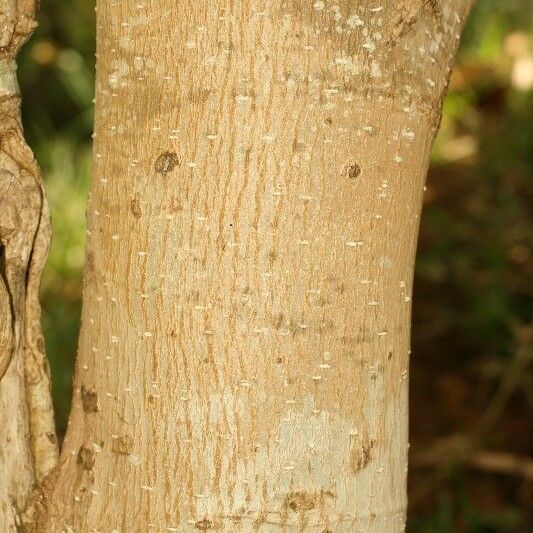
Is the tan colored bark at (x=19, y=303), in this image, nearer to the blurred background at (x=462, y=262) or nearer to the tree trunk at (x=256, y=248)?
the tree trunk at (x=256, y=248)

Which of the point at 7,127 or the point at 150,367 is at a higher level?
the point at 7,127

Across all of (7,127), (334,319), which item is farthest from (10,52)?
(334,319)

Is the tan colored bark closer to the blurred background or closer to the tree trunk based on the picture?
the tree trunk

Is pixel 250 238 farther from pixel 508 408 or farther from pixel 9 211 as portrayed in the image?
pixel 508 408

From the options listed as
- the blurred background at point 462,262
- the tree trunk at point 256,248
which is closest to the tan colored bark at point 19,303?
the tree trunk at point 256,248

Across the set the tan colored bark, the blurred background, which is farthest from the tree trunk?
the blurred background
